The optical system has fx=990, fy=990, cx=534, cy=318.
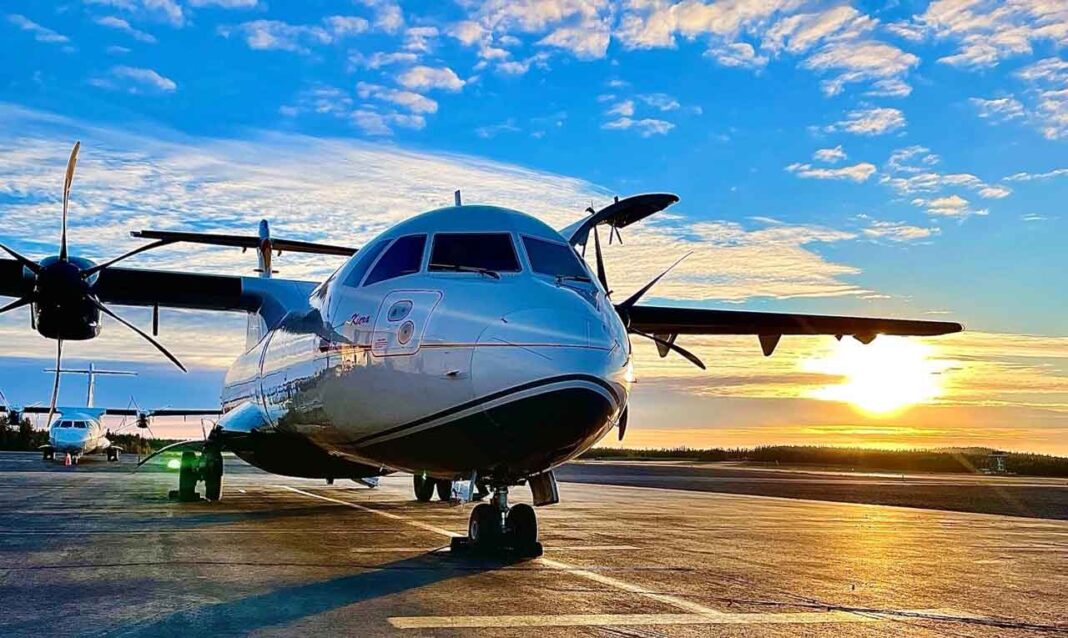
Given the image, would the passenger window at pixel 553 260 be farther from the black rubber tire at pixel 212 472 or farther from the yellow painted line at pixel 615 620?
the black rubber tire at pixel 212 472

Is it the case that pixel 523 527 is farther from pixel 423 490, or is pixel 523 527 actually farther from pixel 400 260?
pixel 423 490

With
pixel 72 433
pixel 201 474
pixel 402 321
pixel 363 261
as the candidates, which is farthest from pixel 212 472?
pixel 72 433

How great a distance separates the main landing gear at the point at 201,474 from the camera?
18250mm

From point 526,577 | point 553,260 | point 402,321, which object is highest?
point 553,260

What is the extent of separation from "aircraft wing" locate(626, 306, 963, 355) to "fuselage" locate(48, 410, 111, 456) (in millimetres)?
35843

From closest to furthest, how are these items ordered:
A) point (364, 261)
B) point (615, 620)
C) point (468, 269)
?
point (615, 620) → point (468, 269) → point (364, 261)

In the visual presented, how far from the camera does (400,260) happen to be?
990 centimetres

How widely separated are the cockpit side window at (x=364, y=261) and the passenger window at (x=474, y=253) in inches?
35.5

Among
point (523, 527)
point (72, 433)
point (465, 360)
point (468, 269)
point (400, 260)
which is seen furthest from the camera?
point (72, 433)

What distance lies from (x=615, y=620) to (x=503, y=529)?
3.96m

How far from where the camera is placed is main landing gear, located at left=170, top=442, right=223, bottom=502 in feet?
59.9

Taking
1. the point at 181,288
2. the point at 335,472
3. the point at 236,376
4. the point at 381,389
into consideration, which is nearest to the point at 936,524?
the point at 335,472

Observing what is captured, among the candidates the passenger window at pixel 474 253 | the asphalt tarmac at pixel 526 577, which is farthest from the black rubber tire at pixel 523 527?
the passenger window at pixel 474 253

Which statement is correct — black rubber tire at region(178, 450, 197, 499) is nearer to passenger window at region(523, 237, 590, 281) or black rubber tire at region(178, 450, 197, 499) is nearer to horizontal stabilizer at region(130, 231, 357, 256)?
horizontal stabilizer at region(130, 231, 357, 256)
